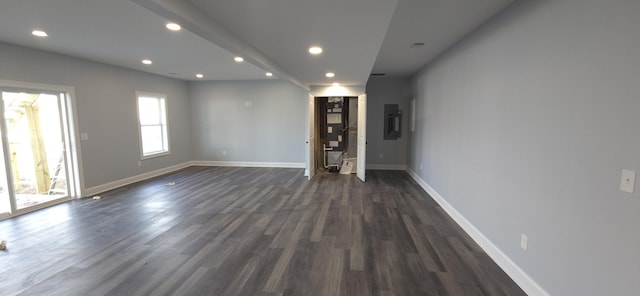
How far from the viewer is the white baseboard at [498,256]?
83.1 inches

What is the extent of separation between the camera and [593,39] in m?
1.59

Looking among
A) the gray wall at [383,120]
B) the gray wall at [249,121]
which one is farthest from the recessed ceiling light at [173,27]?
the gray wall at [383,120]

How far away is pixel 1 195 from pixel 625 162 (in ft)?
21.9

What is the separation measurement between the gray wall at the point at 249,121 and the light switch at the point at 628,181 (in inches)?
250

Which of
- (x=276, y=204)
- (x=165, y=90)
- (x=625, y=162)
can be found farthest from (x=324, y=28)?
(x=165, y=90)

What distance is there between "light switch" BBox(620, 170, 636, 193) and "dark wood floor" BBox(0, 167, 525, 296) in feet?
4.00

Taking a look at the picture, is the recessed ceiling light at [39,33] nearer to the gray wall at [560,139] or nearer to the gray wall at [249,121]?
the gray wall at [249,121]

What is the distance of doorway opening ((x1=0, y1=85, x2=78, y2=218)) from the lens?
3887 mm

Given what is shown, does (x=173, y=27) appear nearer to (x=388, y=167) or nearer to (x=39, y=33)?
(x=39, y=33)

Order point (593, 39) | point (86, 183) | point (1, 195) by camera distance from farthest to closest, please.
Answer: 1. point (86, 183)
2. point (1, 195)
3. point (593, 39)

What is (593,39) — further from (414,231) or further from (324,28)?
(414,231)

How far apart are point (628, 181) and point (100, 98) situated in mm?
7077

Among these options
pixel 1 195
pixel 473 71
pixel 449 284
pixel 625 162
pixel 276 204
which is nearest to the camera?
pixel 625 162

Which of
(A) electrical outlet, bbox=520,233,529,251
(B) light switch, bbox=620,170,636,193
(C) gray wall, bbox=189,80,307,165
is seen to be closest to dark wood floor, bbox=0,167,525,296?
(A) electrical outlet, bbox=520,233,529,251
